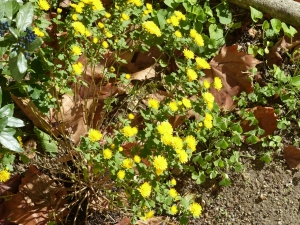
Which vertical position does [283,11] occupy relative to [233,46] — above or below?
above

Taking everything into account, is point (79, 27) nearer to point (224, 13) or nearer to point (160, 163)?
point (160, 163)

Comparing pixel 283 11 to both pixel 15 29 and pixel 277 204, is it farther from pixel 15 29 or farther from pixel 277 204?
pixel 15 29

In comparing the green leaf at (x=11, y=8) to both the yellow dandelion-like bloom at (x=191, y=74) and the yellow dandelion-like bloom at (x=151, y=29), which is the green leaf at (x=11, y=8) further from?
Result: the yellow dandelion-like bloom at (x=191, y=74)

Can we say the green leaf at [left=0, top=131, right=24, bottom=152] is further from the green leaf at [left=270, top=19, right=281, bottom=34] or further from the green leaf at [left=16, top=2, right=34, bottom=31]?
the green leaf at [left=270, top=19, right=281, bottom=34]


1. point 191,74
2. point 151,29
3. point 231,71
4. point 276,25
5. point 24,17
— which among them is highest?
point 24,17

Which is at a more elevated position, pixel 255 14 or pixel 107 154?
pixel 255 14

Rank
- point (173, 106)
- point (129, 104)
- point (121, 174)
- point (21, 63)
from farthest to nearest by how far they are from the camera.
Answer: point (129, 104) → point (173, 106) → point (121, 174) → point (21, 63)

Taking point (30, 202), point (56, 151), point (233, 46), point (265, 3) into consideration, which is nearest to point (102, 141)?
point (56, 151)

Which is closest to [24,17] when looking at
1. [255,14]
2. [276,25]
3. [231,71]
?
[231,71]
